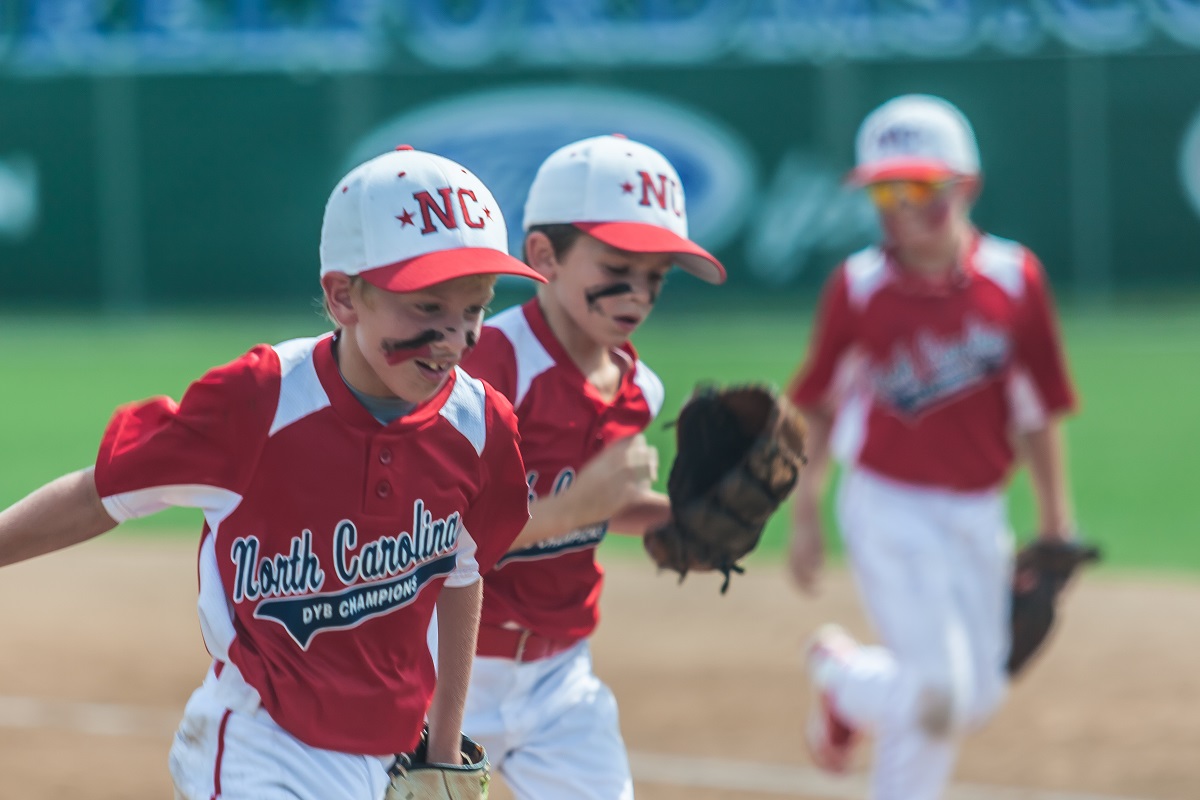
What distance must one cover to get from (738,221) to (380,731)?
15968mm

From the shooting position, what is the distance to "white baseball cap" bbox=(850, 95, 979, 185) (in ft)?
20.1

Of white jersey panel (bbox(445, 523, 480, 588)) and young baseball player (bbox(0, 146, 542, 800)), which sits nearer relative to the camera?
young baseball player (bbox(0, 146, 542, 800))

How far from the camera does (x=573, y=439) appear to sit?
13.1ft

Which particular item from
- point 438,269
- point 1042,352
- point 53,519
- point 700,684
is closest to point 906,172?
point 1042,352

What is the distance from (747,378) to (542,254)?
10.2 metres

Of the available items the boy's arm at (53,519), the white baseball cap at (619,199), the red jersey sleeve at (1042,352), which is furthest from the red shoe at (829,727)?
the boy's arm at (53,519)

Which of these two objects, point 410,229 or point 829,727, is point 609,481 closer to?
point 410,229

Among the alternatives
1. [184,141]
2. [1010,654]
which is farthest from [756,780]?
[184,141]

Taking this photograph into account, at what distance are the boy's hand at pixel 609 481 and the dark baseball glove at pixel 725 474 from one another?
158 mm

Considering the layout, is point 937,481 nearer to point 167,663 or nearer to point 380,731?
point 380,731

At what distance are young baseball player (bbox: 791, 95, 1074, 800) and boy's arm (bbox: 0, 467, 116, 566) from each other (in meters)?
3.41

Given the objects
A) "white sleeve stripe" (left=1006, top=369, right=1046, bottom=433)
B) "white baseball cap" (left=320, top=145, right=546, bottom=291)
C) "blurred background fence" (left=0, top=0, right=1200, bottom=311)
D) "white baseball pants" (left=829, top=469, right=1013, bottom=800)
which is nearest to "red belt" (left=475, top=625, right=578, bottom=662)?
"white baseball cap" (left=320, top=145, right=546, bottom=291)

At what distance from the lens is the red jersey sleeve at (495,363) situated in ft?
12.9

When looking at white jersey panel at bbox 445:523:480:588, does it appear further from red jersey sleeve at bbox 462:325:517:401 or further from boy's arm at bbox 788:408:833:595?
boy's arm at bbox 788:408:833:595
